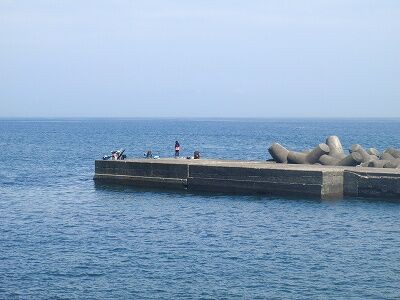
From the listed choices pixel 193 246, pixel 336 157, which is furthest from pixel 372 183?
pixel 193 246

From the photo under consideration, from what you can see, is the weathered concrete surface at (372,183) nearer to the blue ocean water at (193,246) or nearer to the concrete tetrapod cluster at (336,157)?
the blue ocean water at (193,246)

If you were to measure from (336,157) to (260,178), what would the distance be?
16.9 ft

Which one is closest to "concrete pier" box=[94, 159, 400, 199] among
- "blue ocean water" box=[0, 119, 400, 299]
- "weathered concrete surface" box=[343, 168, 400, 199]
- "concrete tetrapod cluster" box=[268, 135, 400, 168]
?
"weathered concrete surface" box=[343, 168, 400, 199]

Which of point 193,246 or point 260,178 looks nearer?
point 193,246

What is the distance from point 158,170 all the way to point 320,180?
856 centimetres

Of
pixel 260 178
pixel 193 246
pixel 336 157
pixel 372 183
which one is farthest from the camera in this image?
pixel 336 157

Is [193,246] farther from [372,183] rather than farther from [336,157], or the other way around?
[336,157]

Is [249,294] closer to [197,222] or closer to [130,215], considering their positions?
[197,222]

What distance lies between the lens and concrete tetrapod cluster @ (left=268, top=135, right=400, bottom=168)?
3706cm

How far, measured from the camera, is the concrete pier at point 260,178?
110 ft

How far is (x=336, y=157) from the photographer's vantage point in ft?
126

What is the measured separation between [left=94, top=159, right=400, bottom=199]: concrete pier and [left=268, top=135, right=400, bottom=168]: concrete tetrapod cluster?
1481 mm

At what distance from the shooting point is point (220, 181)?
36344 mm

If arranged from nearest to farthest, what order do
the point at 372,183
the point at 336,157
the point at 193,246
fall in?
the point at 193,246
the point at 372,183
the point at 336,157
